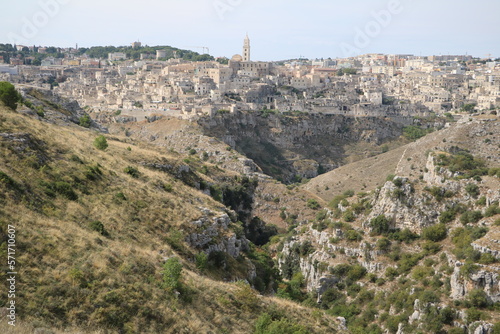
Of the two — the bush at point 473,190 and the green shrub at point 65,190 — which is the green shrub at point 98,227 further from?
the bush at point 473,190

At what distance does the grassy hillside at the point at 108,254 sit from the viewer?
1511 centimetres

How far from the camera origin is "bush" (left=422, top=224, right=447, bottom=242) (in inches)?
1379

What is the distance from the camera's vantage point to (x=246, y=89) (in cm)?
9694

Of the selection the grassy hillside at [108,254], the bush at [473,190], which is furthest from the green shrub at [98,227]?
the bush at [473,190]

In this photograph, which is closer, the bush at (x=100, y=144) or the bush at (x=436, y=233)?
the bush at (x=100, y=144)

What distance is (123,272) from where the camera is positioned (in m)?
17.5

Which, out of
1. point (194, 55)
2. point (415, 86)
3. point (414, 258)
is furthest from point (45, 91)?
point (194, 55)

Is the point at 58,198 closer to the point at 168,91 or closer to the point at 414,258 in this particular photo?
the point at 414,258

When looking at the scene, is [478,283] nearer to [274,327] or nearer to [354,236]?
[354,236]

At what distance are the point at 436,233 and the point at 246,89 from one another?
2599 inches

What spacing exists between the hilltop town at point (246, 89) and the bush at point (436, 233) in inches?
1910

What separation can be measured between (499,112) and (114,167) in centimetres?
5245

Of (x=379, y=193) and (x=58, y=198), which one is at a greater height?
(x=58, y=198)

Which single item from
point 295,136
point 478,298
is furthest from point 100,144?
point 295,136
